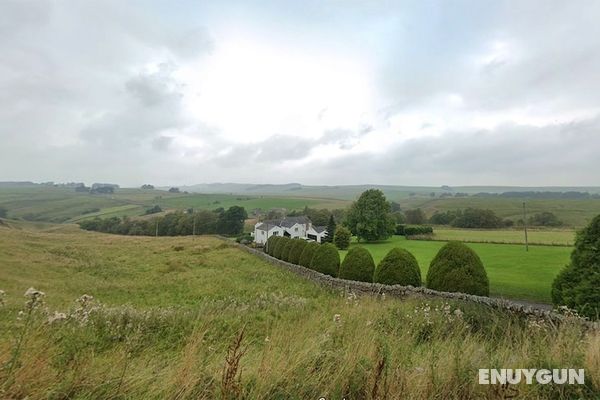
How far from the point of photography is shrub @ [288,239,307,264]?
29.8 metres

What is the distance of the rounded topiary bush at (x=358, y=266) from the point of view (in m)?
19.0

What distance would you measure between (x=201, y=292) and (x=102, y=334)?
10571 millimetres

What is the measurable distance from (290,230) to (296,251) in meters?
40.2

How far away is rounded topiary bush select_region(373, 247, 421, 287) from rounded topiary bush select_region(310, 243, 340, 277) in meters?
6.12

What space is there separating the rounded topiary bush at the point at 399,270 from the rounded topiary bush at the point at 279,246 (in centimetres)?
1851

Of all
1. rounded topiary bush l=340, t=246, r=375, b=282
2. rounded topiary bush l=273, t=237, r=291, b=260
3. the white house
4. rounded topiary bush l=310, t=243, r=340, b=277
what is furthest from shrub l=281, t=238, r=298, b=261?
the white house

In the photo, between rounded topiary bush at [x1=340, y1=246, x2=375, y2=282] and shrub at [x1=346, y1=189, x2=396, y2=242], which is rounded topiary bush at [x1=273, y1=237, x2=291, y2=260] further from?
shrub at [x1=346, y1=189, x2=396, y2=242]

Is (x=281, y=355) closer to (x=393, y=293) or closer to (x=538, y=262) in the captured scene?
(x=393, y=293)

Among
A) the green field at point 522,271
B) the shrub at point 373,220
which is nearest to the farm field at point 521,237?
the green field at point 522,271

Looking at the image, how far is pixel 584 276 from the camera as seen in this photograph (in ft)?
28.8

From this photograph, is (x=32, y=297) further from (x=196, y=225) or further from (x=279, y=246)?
(x=196, y=225)

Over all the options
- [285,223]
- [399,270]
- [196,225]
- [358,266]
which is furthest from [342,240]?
[196,225]

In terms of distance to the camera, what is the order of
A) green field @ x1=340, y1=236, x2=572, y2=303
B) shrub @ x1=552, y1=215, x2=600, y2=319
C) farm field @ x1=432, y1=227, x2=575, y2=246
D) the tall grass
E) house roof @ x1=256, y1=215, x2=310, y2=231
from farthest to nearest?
house roof @ x1=256, y1=215, x2=310, y2=231 < farm field @ x1=432, y1=227, x2=575, y2=246 < green field @ x1=340, y1=236, x2=572, y2=303 < shrub @ x1=552, y1=215, x2=600, y2=319 < the tall grass

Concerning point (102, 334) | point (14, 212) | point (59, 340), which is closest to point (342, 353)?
point (59, 340)
